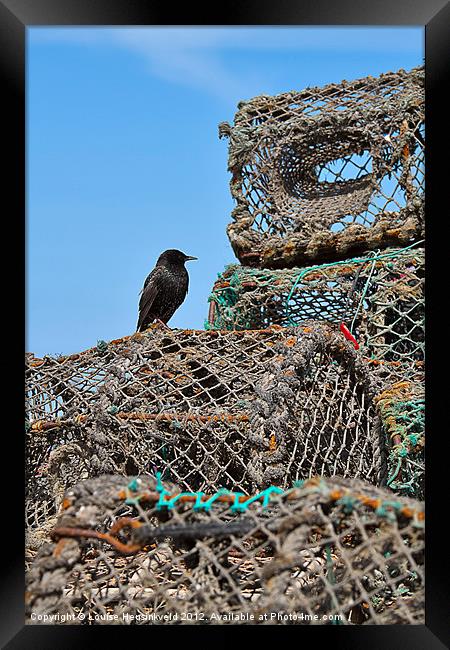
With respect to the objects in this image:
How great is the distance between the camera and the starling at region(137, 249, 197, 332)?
15.1 feet

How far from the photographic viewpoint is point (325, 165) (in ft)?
17.2

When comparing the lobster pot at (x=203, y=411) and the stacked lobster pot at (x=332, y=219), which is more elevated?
the stacked lobster pot at (x=332, y=219)

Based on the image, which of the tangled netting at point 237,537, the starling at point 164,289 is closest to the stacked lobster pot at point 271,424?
the tangled netting at point 237,537

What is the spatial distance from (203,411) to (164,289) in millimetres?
1598

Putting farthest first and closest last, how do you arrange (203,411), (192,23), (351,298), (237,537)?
1. (351,298)
2. (203,411)
3. (192,23)
4. (237,537)

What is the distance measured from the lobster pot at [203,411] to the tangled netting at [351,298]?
0.54 meters

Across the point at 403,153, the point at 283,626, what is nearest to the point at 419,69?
the point at 403,153

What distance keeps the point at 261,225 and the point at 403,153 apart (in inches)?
37.1

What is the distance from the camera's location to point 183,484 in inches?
121

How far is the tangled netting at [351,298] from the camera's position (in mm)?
3941

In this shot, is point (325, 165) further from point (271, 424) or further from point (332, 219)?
point (271, 424)

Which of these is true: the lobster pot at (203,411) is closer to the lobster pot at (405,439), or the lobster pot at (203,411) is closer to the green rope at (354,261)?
the lobster pot at (405,439)

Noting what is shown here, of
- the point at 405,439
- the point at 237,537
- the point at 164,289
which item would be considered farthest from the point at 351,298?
the point at 237,537
